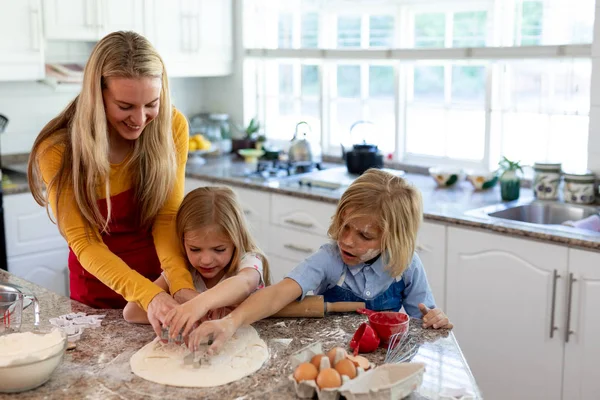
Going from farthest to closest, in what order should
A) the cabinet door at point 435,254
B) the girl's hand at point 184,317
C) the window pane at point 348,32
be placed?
1. the window pane at point 348,32
2. the cabinet door at point 435,254
3. the girl's hand at point 184,317

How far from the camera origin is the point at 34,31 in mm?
3861

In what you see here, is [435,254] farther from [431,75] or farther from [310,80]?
[310,80]

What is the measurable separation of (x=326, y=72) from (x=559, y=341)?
2.19 meters

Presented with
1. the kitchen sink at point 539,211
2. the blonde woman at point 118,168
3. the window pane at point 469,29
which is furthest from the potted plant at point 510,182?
the blonde woman at point 118,168

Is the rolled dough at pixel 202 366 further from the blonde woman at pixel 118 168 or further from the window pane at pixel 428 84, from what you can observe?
the window pane at pixel 428 84

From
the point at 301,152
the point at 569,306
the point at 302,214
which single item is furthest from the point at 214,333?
the point at 301,152

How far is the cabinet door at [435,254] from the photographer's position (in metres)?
3.06

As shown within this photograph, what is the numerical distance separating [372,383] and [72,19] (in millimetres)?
3129

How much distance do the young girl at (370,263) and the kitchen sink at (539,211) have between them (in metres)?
1.22

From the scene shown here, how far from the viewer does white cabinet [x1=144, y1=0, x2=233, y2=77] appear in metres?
4.34

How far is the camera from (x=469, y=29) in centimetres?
372

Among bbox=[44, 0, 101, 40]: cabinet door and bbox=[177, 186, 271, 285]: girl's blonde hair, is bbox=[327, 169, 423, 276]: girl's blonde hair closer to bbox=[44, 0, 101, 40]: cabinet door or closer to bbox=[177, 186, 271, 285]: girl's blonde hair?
bbox=[177, 186, 271, 285]: girl's blonde hair

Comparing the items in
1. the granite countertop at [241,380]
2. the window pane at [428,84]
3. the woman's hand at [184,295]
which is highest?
the window pane at [428,84]

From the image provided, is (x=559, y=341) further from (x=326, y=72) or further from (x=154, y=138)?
(x=326, y=72)
